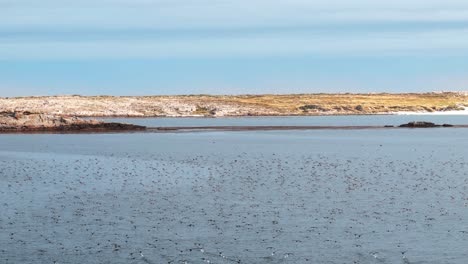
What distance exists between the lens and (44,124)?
109188 millimetres

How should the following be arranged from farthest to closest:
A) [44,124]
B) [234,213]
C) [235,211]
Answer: [44,124]
[235,211]
[234,213]

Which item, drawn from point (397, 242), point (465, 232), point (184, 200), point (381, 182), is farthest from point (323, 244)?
point (381, 182)

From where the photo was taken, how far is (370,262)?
21.4 meters

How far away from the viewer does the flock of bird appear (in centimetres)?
2281

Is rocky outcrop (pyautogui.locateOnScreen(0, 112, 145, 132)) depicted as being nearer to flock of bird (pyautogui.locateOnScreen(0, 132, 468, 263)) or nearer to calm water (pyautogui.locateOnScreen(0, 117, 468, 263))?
calm water (pyautogui.locateOnScreen(0, 117, 468, 263))

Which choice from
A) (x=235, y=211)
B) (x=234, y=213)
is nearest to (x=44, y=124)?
(x=235, y=211)

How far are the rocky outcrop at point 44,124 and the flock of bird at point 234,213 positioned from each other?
5531 cm

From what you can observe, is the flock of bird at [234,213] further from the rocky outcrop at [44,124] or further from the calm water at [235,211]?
Answer: the rocky outcrop at [44,124]

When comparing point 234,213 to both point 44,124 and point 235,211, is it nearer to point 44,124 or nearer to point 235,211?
point 235,211

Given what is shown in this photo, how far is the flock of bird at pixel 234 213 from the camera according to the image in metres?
22.8

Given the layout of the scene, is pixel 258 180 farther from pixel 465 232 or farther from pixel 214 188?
pixel 465 232

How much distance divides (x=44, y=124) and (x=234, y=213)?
276ft

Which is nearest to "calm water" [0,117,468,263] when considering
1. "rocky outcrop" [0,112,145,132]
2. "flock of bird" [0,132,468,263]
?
"flock of bird" [0,132,468,263]

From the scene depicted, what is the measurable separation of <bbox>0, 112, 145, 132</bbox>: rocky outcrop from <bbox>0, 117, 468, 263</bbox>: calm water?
52483 mm
